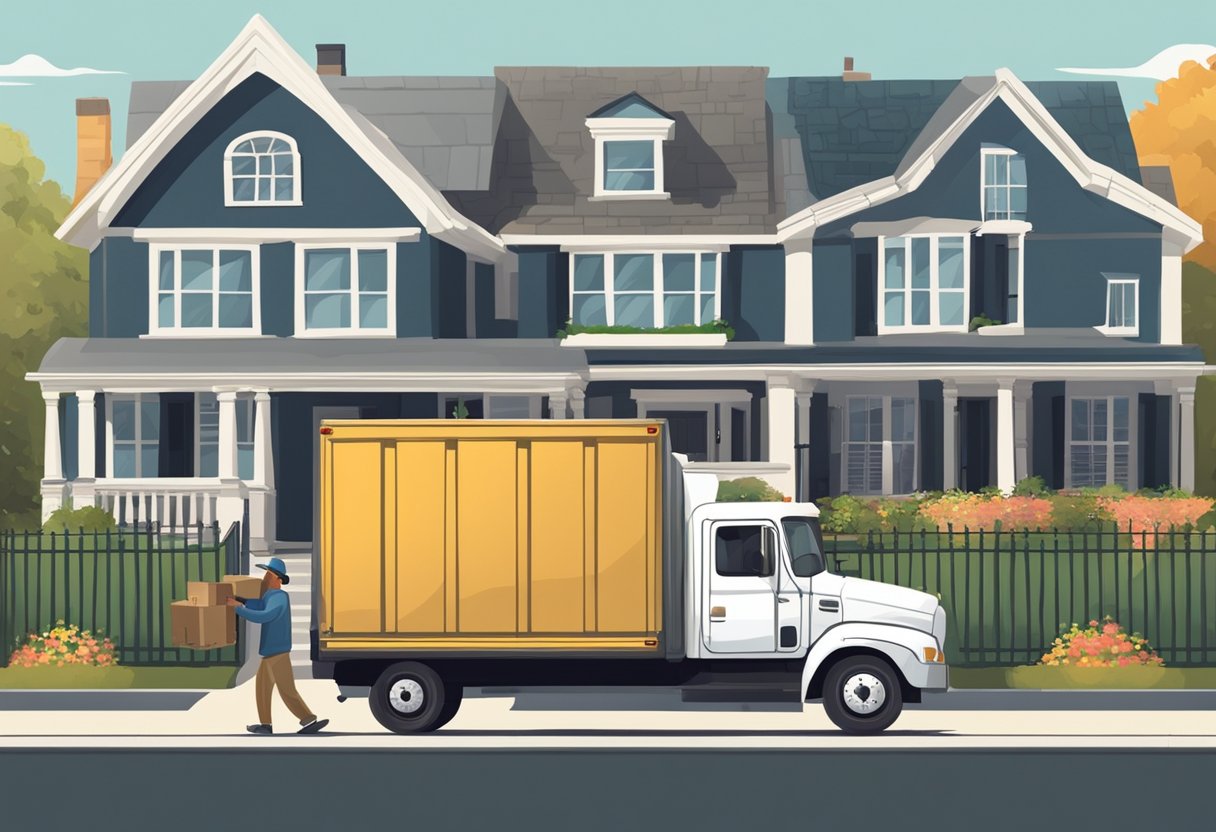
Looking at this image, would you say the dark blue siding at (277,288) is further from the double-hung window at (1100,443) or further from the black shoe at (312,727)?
the black shoe at (312,727)

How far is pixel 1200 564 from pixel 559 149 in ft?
61.6

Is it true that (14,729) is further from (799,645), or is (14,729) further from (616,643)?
(799,645)

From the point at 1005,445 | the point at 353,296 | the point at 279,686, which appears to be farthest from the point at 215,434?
the point at 279,686

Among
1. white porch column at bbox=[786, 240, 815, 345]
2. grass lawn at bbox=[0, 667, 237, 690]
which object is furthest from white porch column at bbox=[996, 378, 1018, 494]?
grass lawn at bbox=[0, 667, 237, 690]

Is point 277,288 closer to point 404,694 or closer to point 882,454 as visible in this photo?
point 882,454

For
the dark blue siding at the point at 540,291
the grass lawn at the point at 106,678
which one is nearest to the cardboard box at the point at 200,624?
the grass lawn at the point at 106,678

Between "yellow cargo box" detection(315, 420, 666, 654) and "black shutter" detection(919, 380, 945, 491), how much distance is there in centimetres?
1991

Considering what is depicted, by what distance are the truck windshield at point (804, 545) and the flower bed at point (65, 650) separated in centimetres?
857

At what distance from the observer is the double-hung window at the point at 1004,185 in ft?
124

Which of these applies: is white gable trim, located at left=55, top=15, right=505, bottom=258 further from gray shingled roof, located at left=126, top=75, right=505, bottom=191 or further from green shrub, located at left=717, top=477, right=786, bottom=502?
green shrub, located at left=717, top=477, right=786, bottom=502

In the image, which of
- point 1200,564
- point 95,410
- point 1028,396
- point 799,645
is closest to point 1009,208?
point 1028,396

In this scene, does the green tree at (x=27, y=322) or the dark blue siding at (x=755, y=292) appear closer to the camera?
the dark blue siding at (x=755, y=292)

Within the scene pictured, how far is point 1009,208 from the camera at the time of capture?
38.0 m

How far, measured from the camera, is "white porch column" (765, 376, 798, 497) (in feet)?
121
